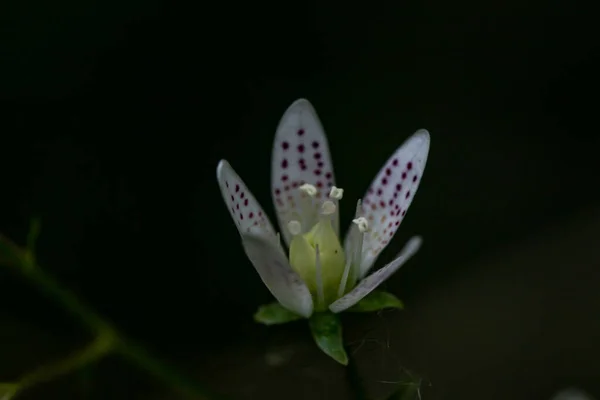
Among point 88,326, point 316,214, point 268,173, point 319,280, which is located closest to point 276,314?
point 319,280

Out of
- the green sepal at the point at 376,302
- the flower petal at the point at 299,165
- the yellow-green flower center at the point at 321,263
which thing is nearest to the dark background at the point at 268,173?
the flower petal at the point at 299,165

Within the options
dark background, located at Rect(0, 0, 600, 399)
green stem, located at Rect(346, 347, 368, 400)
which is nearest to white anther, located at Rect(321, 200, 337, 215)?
green stem, located at Rect(346, 347, 368, 400)

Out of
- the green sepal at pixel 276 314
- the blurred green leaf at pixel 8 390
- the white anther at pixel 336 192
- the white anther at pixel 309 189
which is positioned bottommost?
the green sepal at pixel 276 314

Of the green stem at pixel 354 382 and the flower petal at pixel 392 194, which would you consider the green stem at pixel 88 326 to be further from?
the flower petal at pixel 392 194

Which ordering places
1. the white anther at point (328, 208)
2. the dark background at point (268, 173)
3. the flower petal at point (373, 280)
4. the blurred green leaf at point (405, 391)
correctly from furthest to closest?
the dark background at point (268, 173) < the white anther at point (328, 208) < the blurred green leaf at point (405, 391) < the flower petal at point (373, 280)

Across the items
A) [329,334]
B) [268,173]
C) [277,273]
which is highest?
[268,173]

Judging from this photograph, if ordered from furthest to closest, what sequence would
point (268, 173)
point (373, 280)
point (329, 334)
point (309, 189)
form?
point (268, 173)
point (309, 189)
point (329, 334)
point (373, 280)

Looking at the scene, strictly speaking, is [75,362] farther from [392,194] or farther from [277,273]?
[392,194]

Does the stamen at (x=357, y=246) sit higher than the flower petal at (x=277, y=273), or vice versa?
the stamen at (x=357, y=246)
